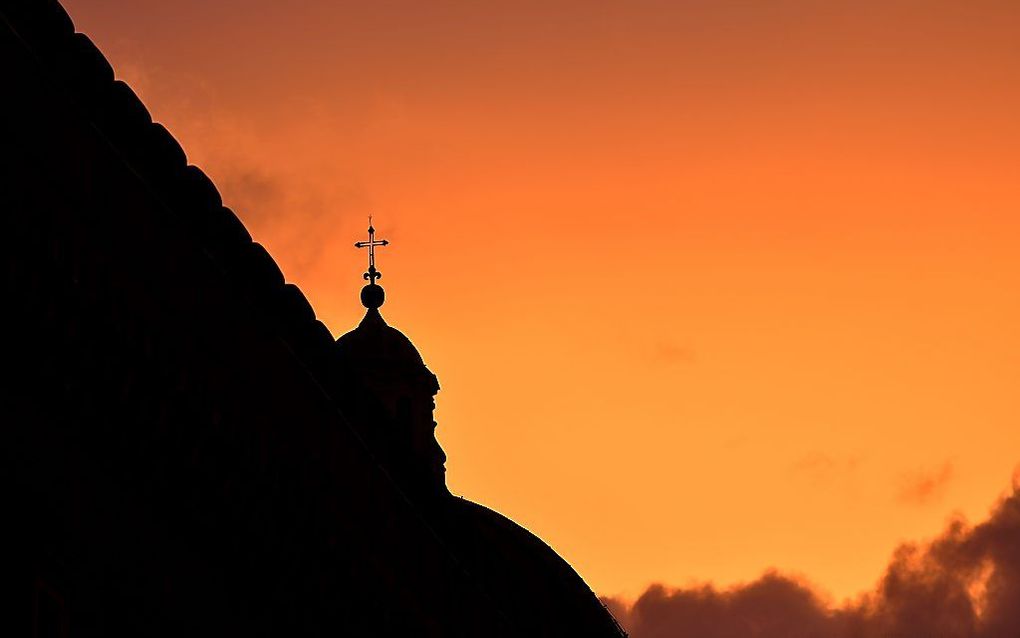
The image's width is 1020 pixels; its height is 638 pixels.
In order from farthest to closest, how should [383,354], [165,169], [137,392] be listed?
[383,354]
[165,169]
[137,392]

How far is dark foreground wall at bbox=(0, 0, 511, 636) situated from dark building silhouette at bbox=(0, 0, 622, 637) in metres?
0.02

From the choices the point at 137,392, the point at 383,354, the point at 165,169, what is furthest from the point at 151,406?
the point at 383,354

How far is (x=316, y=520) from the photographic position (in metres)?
16.6

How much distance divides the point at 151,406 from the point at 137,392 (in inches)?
9.3

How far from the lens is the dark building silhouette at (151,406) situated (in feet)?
38.1

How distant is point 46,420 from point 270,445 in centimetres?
397

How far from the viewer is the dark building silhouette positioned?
11.6m

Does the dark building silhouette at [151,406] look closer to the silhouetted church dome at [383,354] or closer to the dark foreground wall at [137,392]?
the dark foreground wall at [137,392]

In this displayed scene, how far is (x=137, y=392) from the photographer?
502 inches

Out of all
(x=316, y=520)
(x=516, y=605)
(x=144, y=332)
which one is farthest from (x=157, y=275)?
(x=516, y=605)

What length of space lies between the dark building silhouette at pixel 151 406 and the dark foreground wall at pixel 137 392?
0.05ft

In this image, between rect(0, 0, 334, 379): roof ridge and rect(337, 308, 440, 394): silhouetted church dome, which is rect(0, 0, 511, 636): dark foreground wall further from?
rect(337, 308, 440, 394): silhouetted church dome

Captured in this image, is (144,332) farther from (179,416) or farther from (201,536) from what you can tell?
(201,536)

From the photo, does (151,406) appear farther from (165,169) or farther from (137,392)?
(165,169)
